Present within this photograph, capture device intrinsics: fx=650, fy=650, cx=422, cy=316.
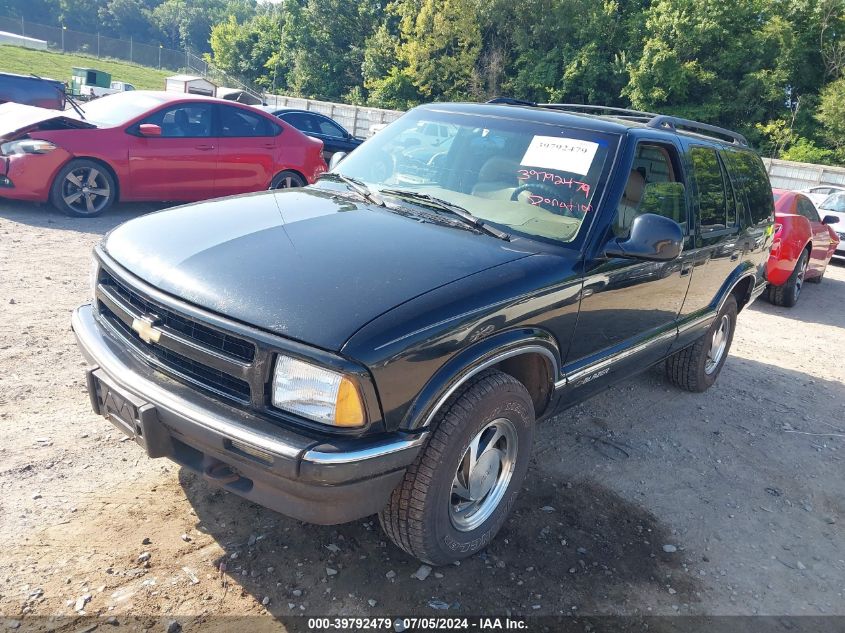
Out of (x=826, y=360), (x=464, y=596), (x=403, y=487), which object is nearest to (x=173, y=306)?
(x=403, y=487)

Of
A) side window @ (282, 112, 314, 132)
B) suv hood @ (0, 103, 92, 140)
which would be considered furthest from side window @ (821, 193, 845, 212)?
suv hood @ (0, 103, 92, 140)

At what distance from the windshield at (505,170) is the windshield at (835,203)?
42.7ft

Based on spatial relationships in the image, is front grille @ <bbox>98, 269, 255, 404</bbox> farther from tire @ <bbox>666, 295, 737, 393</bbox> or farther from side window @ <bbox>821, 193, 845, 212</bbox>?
side window @ <bbox>821, 193, 845, 212</bbox>

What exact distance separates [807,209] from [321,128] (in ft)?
30.4

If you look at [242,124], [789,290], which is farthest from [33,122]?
[789,290]

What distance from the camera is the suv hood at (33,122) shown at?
7547mm

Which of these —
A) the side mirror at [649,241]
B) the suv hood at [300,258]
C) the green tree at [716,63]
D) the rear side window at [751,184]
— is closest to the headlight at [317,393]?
the suv hood at [300,258]

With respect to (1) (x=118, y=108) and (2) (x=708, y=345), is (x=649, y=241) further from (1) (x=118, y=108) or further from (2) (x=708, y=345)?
(1) (x=118, y=108)

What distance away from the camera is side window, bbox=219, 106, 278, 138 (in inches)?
347

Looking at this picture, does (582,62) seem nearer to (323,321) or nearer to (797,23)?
(797,23)

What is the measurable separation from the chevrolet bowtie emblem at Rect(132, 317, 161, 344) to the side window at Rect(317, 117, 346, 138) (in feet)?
39.3

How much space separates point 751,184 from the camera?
5.20m

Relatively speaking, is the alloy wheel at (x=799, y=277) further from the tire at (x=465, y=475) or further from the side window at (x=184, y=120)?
the side window at (x=184, y=120)

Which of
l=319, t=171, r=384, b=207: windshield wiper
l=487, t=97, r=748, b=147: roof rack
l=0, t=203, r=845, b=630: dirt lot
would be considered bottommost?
l=0, t=203, r=845, b=630: dirt lot
